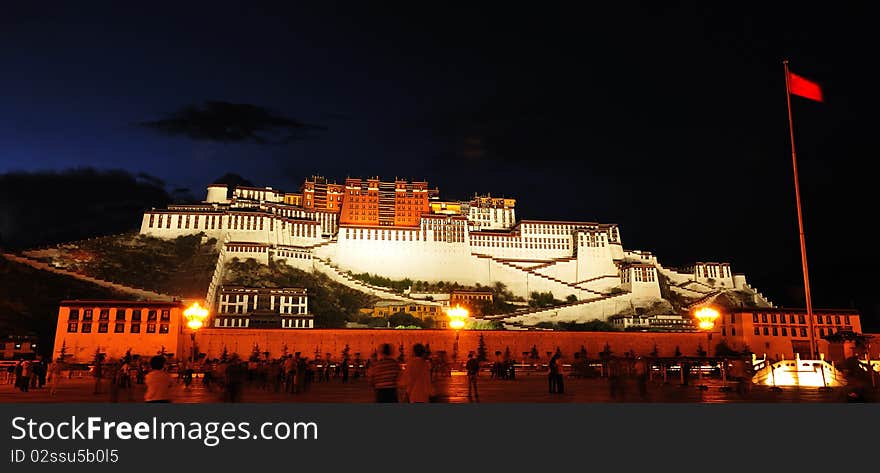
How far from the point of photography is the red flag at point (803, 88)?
18.7m

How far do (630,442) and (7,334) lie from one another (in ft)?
153

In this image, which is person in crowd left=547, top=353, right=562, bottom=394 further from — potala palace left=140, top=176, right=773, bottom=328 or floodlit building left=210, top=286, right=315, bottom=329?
potala palace left=140, top=176, right=773, bottom=328

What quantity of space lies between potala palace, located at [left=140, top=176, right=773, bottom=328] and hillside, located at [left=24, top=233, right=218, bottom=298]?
163 centimetres

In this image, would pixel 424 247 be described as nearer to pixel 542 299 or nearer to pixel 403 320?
pixel 542 299

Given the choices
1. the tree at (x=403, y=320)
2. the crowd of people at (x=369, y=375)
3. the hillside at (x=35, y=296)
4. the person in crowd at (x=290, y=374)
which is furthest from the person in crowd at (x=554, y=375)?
the tree at (x=403, y=320)

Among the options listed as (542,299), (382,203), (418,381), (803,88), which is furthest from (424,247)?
(418,381)

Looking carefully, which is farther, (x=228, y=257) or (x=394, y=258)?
(x=394, y=258)

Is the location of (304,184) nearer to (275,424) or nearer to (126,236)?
(126,236)

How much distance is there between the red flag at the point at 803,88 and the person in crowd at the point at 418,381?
16549 mm

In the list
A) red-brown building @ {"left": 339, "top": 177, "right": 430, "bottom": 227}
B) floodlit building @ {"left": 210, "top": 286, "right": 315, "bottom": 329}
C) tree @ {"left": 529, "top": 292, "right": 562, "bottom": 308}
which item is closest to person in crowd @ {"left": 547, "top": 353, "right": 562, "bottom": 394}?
floodlit building @ {"left": 210, "top": 286, "right": 315, "bottom": 329}

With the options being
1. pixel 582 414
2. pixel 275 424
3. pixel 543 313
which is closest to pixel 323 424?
pixel 275 424

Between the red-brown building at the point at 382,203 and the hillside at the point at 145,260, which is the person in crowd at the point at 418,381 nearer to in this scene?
the hillside at the point at 145,260

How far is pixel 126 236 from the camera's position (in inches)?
2552

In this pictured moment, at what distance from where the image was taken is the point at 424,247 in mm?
72438
